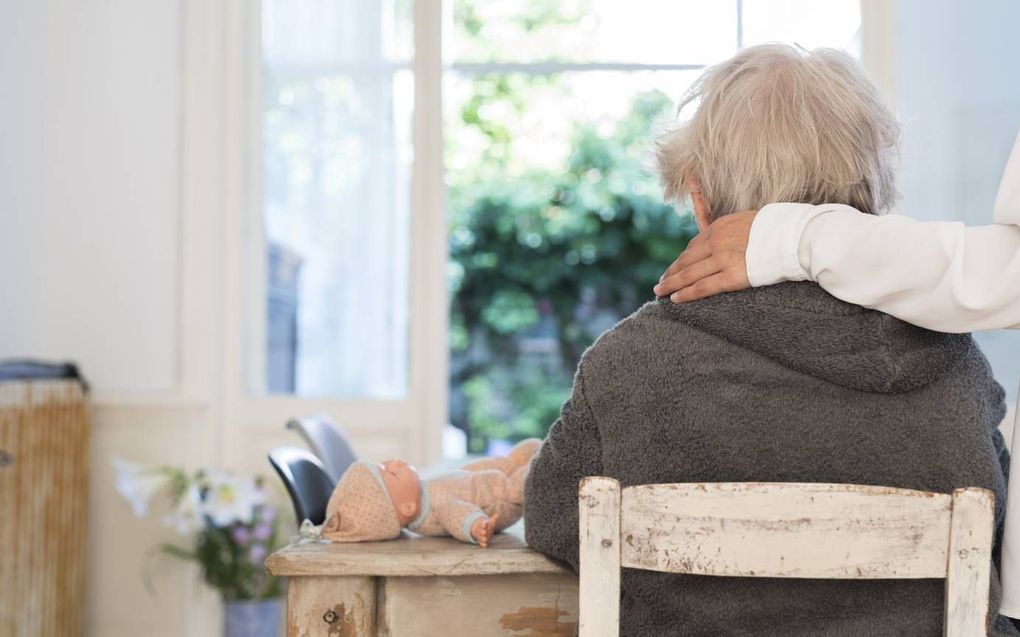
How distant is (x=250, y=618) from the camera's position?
3.04m

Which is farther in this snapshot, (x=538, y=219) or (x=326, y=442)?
(x=538, y=219)

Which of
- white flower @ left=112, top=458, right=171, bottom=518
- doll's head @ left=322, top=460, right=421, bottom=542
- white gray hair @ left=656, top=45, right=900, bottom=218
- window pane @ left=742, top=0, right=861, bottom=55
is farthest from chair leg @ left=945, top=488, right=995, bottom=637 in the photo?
window pane @ left=742, top=0, right=861, bottom=55

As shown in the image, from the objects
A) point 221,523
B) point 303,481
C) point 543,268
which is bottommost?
point 221,523

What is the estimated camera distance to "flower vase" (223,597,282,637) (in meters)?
3.04

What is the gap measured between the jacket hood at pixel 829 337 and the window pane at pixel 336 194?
7.77ft

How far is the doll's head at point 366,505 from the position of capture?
1245 millimetres

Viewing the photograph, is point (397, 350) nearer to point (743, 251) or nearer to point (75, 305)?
point (75, 305)

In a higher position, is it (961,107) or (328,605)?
(961,107)

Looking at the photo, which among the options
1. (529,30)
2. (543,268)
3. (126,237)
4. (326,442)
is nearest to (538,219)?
(543,268)

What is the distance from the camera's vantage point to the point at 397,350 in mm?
3377

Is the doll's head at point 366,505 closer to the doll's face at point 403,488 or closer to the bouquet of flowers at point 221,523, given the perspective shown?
the doll's face at point 403,488

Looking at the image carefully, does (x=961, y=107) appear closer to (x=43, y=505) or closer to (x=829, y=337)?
(x=829, y=337)

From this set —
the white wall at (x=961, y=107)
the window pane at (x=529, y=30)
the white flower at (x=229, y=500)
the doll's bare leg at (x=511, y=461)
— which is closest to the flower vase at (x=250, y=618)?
the white flower at (x=229, y=500)

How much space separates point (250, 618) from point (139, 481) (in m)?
0.51
